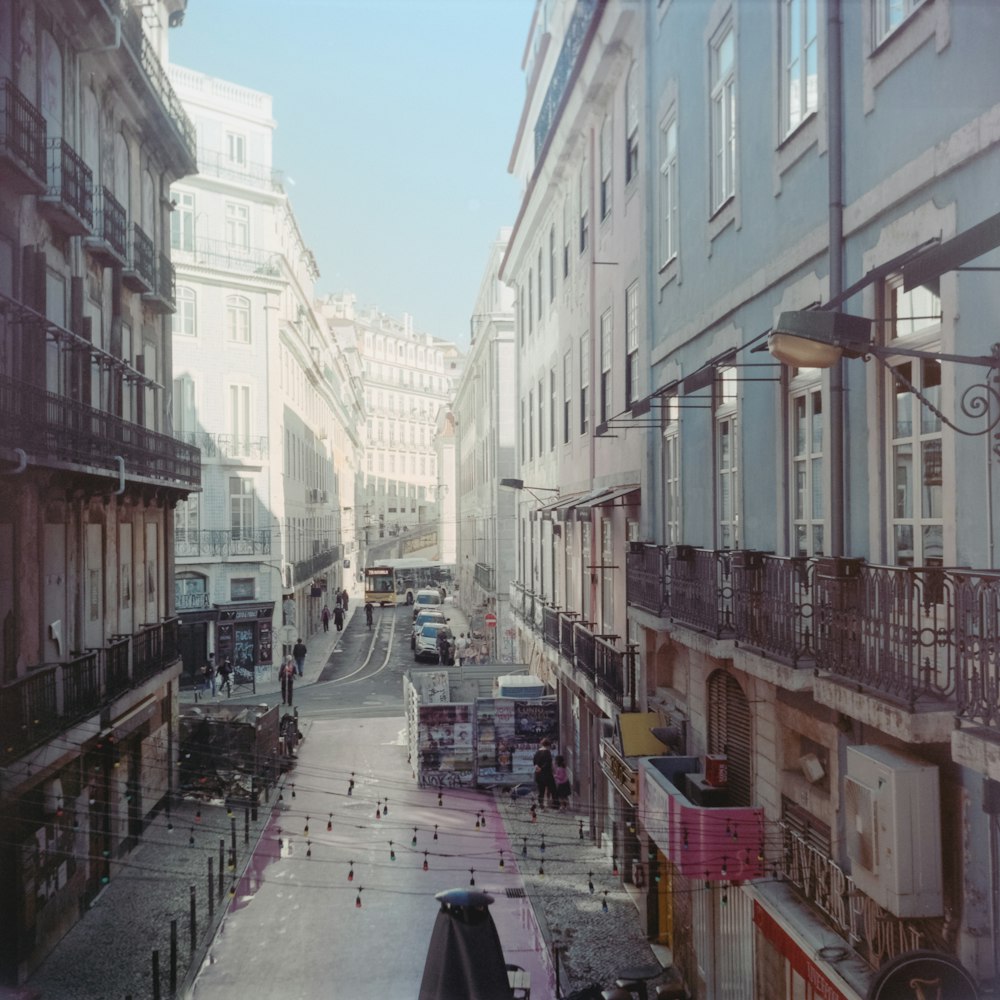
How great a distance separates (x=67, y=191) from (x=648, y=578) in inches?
396

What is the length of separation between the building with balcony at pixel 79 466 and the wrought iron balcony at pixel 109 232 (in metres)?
0.05

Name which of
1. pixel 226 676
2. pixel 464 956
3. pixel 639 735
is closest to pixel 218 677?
pixel 226 676

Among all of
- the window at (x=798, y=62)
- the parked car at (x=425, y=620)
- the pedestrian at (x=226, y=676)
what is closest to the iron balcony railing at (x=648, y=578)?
the window at (x=798, y=62)

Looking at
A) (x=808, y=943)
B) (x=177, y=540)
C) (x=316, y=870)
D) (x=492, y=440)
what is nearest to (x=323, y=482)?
(x=492, y=440)

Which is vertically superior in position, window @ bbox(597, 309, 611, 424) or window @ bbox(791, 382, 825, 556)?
window @ bbox(597, 309, 611, 424)

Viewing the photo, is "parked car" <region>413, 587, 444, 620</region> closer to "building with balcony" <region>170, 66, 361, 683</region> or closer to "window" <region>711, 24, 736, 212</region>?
"building with balcony" <region>170, 66, 361, 683</region>

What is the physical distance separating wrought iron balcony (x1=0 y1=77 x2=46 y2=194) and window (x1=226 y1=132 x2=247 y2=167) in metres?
24.8

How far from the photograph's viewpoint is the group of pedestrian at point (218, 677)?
1308 inches

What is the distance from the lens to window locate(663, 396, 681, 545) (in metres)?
13.2

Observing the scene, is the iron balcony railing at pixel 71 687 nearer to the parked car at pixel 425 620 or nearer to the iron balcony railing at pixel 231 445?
the iron balcony railing at pixel 231 445

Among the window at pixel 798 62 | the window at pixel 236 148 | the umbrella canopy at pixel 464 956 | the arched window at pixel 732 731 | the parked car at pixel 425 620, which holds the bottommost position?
the parked car at pixel 425 620

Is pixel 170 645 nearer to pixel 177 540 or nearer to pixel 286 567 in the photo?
pixel 177 540

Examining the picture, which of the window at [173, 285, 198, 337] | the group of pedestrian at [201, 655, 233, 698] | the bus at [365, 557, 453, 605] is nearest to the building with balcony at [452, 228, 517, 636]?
the bus at [365, 557, 453, 605]

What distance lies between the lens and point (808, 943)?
792 cm
